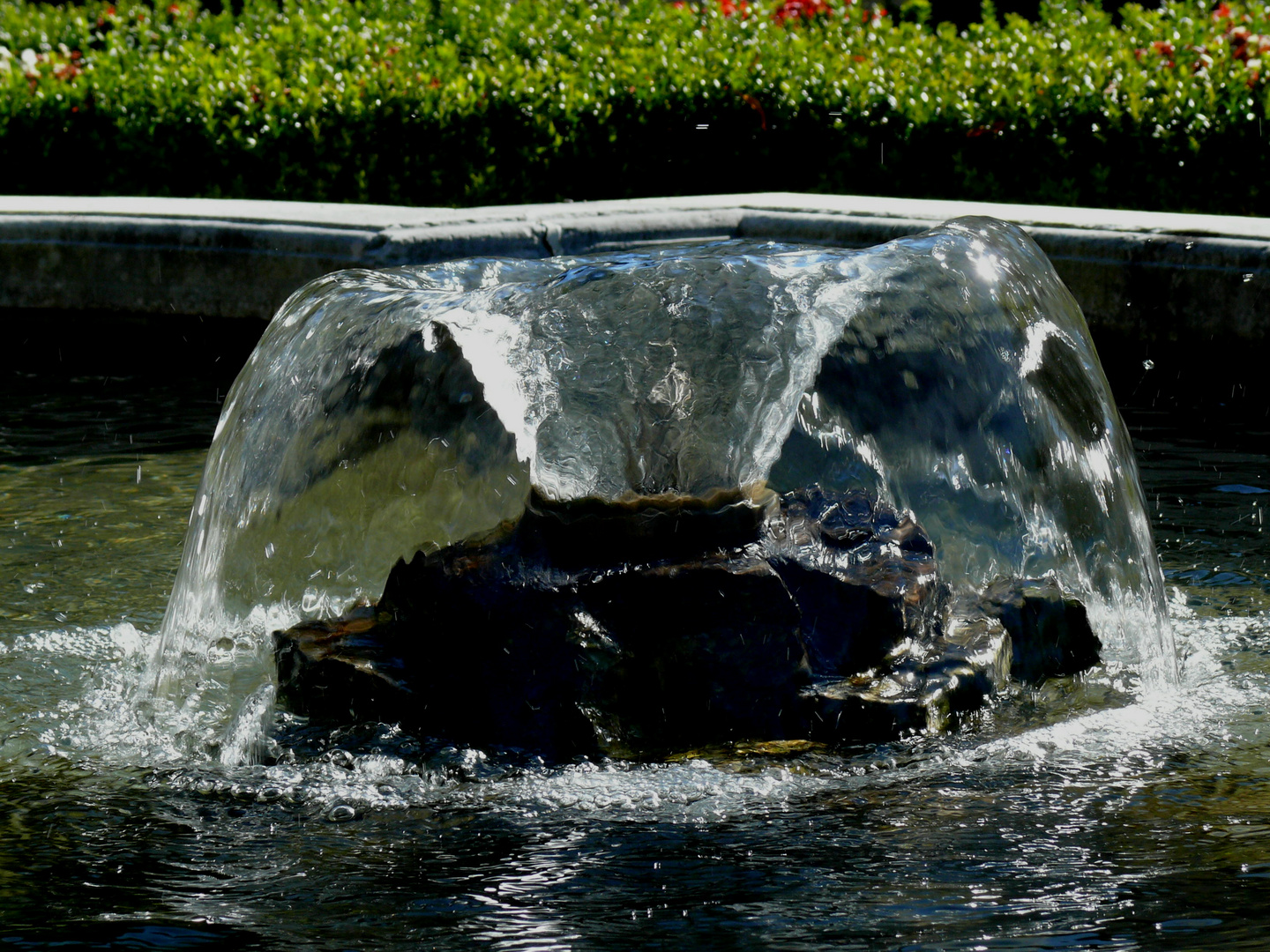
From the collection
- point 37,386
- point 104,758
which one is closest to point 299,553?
point 104,758

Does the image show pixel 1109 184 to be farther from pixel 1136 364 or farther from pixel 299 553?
pixel 299 553

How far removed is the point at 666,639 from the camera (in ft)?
12.3

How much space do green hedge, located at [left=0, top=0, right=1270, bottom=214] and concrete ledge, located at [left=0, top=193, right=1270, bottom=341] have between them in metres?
1.59

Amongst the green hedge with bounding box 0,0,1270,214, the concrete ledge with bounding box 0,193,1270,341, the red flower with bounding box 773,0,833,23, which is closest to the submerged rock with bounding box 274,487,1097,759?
the concrete ledge with bounding box 0,193,1270,341

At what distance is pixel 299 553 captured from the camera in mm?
4359

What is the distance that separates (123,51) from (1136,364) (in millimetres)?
6223

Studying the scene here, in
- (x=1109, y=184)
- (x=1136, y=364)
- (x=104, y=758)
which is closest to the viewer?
(x=104, y=758)

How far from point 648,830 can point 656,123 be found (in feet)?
19.4

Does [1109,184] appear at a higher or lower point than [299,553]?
higher

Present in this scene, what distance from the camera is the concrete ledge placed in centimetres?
566

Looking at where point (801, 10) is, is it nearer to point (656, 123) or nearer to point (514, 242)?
point (656, 123)

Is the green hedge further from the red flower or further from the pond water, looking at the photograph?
the pond water

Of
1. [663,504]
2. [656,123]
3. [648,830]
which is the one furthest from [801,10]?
[648,830]

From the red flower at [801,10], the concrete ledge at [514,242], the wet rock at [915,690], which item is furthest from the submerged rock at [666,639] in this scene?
the red flower at [801,10]
